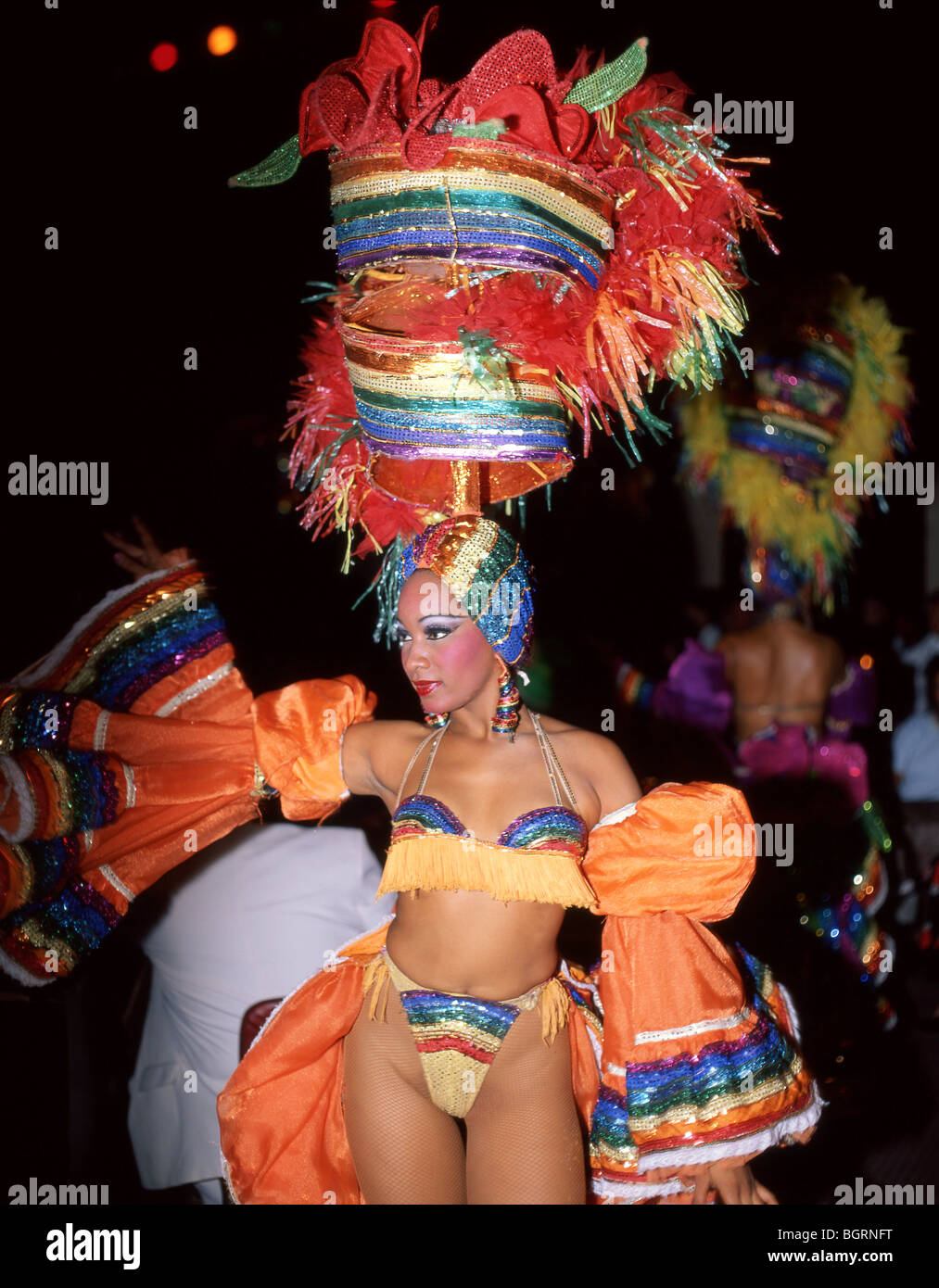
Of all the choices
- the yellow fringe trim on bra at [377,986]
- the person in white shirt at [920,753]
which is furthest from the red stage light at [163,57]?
the person in white shirt at [920,753]

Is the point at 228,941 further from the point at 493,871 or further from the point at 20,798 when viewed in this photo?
the point at 493,871

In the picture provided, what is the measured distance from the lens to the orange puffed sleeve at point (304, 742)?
243cm

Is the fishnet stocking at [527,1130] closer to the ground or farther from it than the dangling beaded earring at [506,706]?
closer to the ground

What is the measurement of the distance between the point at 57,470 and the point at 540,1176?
269cm

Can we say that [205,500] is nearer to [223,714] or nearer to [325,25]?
[325,25]

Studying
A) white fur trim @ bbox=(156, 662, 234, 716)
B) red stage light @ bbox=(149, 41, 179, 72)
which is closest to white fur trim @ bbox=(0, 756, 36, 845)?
white fur trim @ bbox=(156, 662, 234, 716)

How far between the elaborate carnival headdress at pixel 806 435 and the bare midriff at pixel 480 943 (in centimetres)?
273

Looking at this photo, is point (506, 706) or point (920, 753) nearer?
point (506, 706)

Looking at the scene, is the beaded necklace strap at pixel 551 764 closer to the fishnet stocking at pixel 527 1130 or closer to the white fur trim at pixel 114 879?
the fishnet stocking at pixel 527 1130

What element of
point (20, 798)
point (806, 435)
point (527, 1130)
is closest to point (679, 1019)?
point (527, 1130)

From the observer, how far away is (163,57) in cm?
361

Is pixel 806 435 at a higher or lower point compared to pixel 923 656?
higher

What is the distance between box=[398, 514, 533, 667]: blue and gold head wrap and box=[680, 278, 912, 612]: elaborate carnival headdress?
7.92 ft

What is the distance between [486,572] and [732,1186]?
4.30ft
